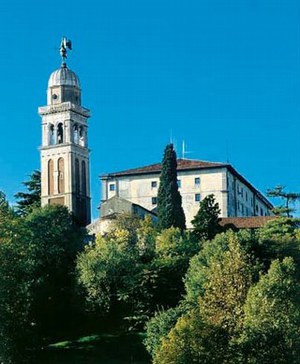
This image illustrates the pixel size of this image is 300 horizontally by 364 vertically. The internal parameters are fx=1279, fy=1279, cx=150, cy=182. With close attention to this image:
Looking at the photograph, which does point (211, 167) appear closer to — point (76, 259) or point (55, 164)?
point (55, 164)

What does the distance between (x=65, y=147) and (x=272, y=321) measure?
4744 cm

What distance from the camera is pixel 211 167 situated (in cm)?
10750

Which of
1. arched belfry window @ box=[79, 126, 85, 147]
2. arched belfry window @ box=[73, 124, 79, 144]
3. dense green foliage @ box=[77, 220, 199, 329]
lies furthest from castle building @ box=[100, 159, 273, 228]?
dense green foliage @ box=[77, 220, 199, 329]

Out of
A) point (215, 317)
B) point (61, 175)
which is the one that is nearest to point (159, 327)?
point (215, 317)

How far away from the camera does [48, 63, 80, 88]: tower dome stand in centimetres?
11088

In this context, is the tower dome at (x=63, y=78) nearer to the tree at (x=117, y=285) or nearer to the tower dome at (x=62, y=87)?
the tower dome at (x=62, y=87)

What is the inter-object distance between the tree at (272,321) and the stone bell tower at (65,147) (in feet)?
135

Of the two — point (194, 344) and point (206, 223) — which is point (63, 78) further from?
point (194, 344)

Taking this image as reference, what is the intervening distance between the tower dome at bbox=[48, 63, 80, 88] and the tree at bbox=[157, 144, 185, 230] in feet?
72.1

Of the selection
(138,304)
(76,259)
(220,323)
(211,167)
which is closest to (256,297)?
(220,323)

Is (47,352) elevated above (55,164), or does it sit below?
below

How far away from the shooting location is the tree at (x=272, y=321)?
62.4 m

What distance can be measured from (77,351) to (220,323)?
13.4 meters

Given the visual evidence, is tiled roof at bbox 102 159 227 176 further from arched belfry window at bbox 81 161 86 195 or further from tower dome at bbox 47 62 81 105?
tower dome at bbox 47 62 81 105
